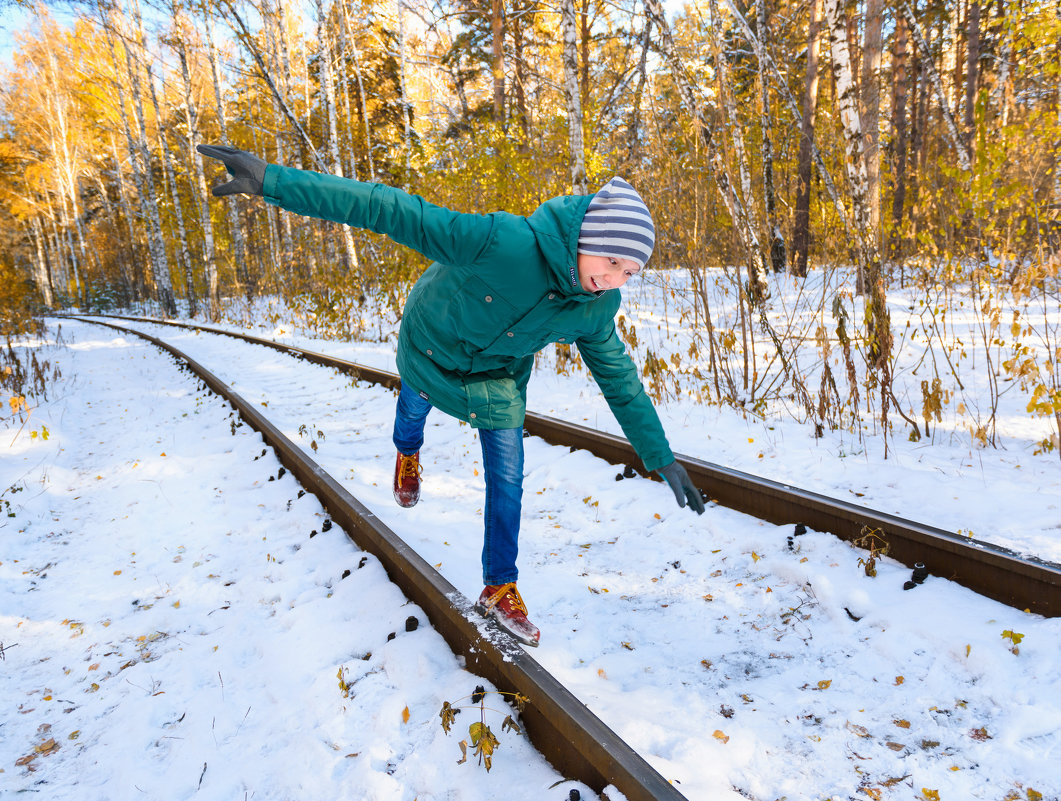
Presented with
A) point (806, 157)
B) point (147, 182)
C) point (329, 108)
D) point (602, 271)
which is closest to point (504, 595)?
point (602, 271)

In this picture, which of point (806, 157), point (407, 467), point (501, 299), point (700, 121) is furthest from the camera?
point (806, 157)

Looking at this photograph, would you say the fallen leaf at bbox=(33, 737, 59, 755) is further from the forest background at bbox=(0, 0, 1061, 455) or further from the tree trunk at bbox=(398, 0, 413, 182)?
the tree trunk at bbox=(398, 0, 413, 182)

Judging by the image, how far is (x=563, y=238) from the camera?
79.2 inches

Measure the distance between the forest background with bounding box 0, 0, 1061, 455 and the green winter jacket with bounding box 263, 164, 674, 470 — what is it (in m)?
2.49

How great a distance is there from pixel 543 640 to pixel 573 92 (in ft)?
25.2

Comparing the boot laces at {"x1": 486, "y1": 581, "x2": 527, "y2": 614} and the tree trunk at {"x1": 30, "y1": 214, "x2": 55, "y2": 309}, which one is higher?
the tree trunk at {"x1": 30, "y1": 214, "x2": 55, "y2": 309}

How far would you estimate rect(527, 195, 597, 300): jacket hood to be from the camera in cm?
199

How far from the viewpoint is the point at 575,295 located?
207cm

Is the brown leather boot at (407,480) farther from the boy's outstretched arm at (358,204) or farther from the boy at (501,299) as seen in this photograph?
the boy's outstretched arm at (358,204)

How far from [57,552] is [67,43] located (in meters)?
32.0

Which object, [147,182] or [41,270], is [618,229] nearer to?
[147,182]

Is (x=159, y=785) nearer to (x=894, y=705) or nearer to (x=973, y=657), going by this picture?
(x=894, y=705)

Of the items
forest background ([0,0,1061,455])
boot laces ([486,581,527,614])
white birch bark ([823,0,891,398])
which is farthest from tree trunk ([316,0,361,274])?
boot laces ([486,581,527,614])

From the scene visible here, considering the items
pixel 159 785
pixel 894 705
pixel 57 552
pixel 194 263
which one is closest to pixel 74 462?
pixel 57 552
